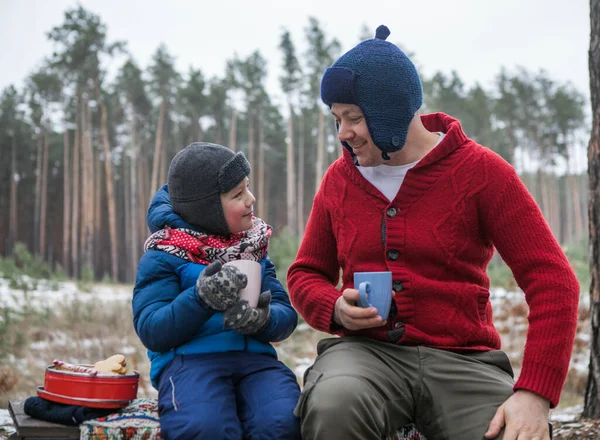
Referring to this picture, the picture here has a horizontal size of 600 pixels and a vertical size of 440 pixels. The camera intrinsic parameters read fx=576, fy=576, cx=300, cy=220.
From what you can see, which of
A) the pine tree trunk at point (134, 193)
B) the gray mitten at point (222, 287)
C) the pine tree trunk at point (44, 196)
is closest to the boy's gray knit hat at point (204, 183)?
the gray mitten at point (222, 287)

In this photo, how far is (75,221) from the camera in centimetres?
2744

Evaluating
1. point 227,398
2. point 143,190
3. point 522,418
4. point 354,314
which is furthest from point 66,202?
point 522,418

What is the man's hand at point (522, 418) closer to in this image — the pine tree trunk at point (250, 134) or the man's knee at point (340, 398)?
the man's knee at point (340, 398)

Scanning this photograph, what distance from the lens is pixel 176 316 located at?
2059mm

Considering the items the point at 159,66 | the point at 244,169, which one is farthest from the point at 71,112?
the point at 244,169

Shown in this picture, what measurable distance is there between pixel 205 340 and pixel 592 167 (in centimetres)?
234

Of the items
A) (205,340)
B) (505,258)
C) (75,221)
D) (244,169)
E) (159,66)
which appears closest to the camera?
(505,258)

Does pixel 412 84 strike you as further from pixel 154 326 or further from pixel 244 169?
pixel 154 326

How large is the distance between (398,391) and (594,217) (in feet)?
5.98

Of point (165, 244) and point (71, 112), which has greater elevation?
point (71, 112)

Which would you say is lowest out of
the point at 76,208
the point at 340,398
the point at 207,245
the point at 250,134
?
the point at 76,208

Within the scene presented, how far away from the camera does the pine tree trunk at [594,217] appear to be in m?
3.06

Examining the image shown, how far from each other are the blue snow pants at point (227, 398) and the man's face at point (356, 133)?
90cm

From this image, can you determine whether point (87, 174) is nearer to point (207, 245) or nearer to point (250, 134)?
point (250, 134)
